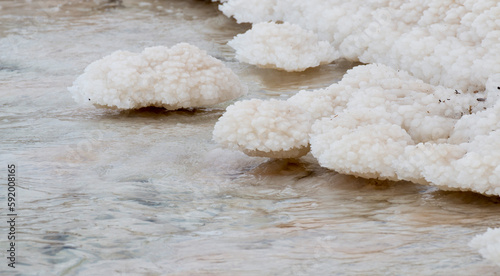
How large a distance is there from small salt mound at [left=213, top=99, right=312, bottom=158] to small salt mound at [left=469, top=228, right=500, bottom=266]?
2.09ft

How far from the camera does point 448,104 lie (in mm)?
2262

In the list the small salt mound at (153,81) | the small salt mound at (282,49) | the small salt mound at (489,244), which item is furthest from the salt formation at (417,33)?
the small salt mound at (489,244)

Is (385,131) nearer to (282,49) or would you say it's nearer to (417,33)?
(417,33)

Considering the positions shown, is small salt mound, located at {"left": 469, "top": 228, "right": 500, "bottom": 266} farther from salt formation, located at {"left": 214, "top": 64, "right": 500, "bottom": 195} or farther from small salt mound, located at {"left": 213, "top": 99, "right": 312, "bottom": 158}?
small salt mound, located at {"left": 213, "top": 99, "right": 312, "bottom": 158}

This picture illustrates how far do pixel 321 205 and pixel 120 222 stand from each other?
513mm

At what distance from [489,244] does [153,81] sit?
4.63ft

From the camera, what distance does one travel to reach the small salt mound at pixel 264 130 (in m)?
2.06

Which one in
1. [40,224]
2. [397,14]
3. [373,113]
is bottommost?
[40,224]

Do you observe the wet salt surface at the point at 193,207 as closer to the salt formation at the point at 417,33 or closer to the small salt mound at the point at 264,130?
the small salt mound at the point at 264,130

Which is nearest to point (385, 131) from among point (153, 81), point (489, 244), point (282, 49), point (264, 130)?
point (264, 130)

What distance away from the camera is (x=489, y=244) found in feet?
5.00

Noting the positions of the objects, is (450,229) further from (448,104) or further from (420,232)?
(448,104)

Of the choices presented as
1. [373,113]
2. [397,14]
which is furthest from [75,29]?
[373,113]

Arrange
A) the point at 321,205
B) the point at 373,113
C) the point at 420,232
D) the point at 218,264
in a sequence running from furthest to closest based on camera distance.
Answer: the point at 373,113, the point at 321,205, the point at 420,232, the point at 218,264
